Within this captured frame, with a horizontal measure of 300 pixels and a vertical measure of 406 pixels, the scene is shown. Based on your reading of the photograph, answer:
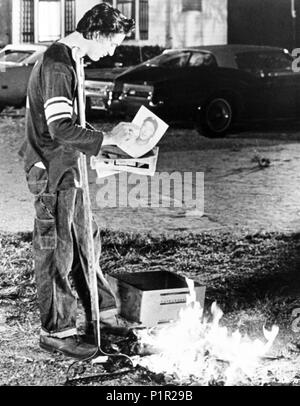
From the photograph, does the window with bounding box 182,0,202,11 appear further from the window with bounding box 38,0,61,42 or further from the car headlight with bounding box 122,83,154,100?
the car headlight with bounding box 122,83,154,100

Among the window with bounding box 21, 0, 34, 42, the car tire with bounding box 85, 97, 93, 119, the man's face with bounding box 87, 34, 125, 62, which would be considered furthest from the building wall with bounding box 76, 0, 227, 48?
the man's face with bounding box 87, 34, 125, 62

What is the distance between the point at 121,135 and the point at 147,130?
15 cm

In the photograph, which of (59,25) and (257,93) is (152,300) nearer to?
(257,93)

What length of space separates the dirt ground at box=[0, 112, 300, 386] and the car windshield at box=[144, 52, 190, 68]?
11.5 feet

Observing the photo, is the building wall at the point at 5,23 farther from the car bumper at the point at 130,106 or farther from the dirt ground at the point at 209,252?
the dirt ground at the point at 209,252

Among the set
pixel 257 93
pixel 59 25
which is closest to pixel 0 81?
pixel 257 93

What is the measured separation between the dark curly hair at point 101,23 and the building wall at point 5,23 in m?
21.8

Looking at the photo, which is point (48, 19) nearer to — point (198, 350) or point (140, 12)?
point (140, 12)

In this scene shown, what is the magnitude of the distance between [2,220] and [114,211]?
113 cm

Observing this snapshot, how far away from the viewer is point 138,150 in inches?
193

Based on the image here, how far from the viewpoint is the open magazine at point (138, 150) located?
16.1 ft

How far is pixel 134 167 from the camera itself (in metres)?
4.94

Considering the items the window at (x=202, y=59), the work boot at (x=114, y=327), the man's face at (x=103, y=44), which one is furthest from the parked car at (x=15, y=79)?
the man's face at (x=103, y=44)

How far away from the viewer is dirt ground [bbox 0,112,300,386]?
5023 mm
